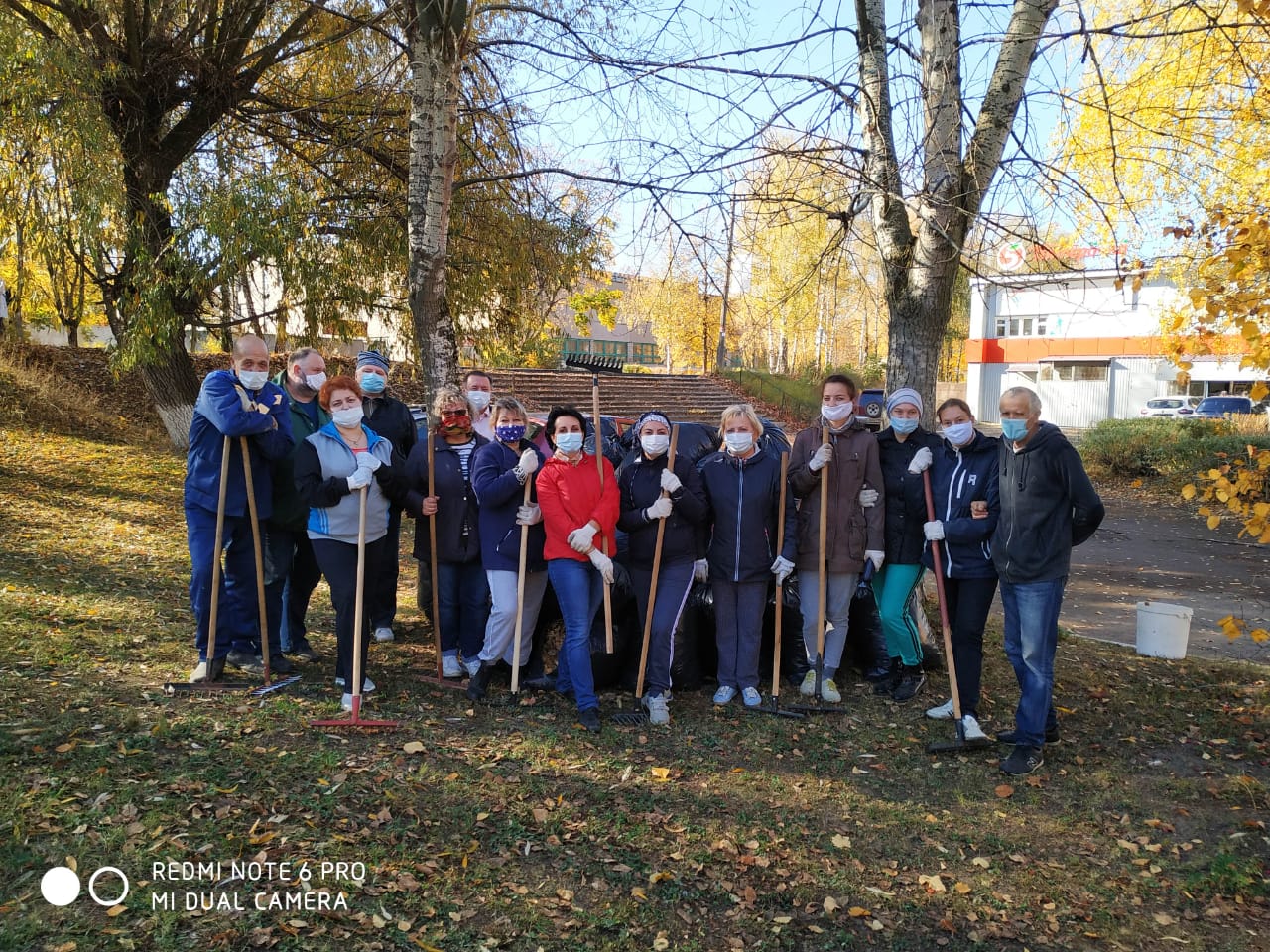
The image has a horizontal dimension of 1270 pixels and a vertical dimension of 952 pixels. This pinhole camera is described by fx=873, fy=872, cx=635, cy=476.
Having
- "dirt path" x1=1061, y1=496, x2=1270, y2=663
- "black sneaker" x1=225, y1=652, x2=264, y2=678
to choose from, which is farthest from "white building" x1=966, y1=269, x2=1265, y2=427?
"black sneaker" x1=225, y1=652, x2=264, y2=678

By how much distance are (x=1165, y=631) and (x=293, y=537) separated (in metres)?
6.59

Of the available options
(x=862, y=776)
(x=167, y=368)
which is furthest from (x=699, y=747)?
(x=167, y=368)

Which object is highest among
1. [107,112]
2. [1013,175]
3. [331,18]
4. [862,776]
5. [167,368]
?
[331,18]

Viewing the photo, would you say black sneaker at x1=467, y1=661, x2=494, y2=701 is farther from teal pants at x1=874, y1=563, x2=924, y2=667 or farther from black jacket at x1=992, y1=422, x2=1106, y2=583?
black jacket at x1=992, y1=422, x2=1106, y2=583

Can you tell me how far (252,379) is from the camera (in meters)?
5.16

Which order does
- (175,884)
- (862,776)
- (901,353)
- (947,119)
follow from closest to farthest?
1. (175,884)
2. (862,776)
3. (947,119)
4. (901,353)

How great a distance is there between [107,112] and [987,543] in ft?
40.4

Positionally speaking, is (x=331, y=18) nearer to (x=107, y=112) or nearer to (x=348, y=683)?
(x=107, y=112)

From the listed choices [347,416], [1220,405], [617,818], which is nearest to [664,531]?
[617,818]

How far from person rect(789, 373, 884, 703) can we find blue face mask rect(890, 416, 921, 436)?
170mm

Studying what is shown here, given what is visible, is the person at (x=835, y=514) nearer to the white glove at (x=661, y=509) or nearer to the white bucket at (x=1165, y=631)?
the white glove at (x=661, y=509)

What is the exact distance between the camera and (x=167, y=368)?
13.9 metres

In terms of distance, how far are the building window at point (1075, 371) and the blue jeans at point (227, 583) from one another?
134ft

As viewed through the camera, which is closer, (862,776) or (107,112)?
(862,776)
